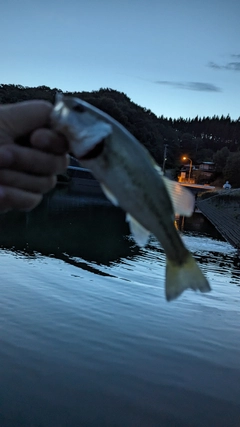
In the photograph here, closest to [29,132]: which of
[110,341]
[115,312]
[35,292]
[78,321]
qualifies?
[110,341]

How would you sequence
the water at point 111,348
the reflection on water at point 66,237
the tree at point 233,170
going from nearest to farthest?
the water at point 111,348 → the reflection on water at point 66,237 → the tree at point 233,170

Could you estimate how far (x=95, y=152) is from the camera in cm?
283

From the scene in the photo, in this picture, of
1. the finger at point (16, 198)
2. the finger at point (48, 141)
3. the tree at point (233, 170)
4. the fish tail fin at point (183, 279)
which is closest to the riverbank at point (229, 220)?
the fish tail fin at point (183, 279)

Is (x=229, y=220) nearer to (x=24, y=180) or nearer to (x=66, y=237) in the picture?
(x=66, y=237)

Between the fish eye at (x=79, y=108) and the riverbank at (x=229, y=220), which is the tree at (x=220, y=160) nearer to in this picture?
the riverbank at (x=229, y=220)

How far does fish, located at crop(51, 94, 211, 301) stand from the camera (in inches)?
112

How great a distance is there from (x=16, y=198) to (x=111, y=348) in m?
8.35

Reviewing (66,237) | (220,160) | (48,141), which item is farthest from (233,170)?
(48,141)

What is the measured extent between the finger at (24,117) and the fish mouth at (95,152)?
1.78 feet

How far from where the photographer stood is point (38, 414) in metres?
8.12

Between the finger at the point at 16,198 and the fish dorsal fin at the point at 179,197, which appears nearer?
the fish dorsal fin at the point at 179,197

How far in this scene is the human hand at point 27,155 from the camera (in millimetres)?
3137

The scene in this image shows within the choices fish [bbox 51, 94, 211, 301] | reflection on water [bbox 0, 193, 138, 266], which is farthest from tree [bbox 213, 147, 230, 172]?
fish [bbox 51, 94, 211, 301]

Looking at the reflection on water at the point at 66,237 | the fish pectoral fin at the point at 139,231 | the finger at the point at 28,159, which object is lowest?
the reflection on water at the point at 66,237
